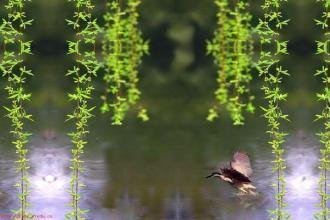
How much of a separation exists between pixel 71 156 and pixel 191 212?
219 centimetres

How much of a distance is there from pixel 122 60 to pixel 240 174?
19.3 ft

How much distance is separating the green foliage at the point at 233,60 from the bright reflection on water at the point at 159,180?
130cm

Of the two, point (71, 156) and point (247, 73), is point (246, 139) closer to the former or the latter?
point (71, 156)

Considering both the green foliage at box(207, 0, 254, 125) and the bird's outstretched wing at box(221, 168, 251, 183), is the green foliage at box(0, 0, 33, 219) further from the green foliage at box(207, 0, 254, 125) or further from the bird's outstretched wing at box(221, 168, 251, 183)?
the green foliage at box(207, 0, 254, 125)

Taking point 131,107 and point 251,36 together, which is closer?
point 131,107

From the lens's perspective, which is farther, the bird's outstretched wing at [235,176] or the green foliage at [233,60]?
the green foliage at [233,60]

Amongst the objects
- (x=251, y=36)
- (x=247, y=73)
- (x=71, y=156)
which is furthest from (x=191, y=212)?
(x=251, y=36)

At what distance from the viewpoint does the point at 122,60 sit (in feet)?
52.6

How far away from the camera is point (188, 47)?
17.5m

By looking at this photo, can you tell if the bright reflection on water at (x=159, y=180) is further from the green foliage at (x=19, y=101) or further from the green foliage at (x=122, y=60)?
the green foliage at (x=122, y=60)

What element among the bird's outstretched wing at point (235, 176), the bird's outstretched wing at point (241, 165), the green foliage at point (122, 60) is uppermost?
the green foliage at point (122, 60)

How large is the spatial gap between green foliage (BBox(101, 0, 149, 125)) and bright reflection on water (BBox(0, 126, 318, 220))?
1.25 meters

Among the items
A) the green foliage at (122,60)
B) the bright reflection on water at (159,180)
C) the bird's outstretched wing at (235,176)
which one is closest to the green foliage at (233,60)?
the green foliage at (122,60)

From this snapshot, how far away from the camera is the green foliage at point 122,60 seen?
46.3 ft
